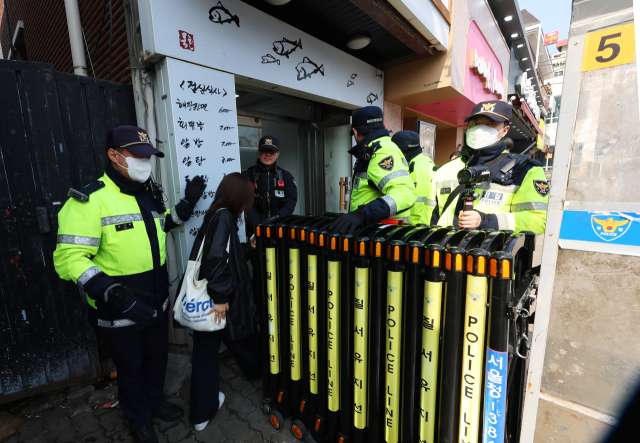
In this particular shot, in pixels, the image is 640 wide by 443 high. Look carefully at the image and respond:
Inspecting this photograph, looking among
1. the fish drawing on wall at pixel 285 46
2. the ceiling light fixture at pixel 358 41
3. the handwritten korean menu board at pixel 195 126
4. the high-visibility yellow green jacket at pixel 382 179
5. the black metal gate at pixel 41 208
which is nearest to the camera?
the high-visibility yellow green jacket at pixel 382 179

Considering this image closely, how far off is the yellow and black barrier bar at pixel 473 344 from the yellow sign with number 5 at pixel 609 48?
28.4 inches

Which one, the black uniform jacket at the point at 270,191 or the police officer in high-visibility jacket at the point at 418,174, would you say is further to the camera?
the black uniform jacket at the point at 270,191

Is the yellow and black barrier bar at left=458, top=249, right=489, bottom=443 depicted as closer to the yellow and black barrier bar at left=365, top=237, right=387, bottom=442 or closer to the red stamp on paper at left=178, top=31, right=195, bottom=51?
the yellow and black barrier bar at left=365, top=237, right=387, bottom=442

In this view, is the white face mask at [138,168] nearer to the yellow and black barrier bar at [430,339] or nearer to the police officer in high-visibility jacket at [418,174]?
the yellow and black barrier bar at [430,339]

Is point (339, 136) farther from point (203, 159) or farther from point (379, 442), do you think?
point (379, 442)

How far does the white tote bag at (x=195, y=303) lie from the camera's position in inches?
75.8

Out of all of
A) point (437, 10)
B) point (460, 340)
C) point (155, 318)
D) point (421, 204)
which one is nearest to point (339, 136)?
point (437, 10)

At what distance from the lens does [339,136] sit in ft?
18.7

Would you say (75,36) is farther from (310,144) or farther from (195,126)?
(310,144)

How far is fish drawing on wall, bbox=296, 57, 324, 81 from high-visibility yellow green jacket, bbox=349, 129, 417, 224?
88.4 inches

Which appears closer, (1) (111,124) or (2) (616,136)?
(2) (616,136)

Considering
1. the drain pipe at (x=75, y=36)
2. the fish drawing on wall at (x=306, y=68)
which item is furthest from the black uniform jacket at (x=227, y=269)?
the drain pipe at (x=75, y=36)

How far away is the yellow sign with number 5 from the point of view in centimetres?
89

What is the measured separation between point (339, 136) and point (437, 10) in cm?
254
